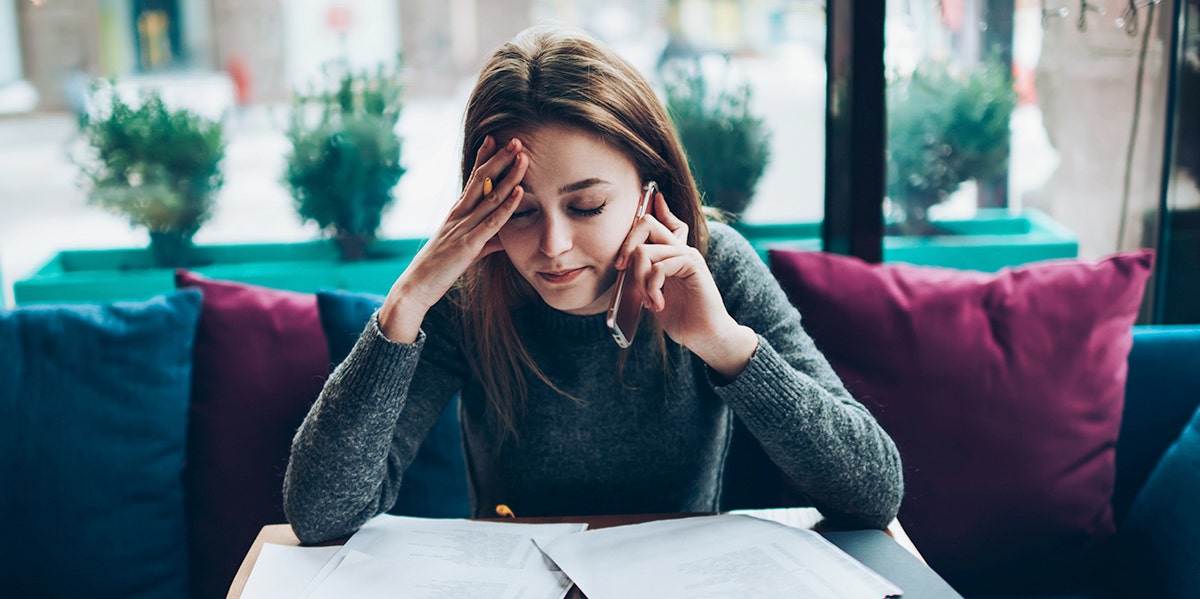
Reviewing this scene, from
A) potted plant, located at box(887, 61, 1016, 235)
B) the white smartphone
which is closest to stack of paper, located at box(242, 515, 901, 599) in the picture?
the white smartphone

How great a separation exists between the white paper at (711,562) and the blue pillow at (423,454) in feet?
1.85

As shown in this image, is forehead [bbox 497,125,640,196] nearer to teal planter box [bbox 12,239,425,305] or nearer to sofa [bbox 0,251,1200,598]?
sofa [bbox 0,251,1200,598]

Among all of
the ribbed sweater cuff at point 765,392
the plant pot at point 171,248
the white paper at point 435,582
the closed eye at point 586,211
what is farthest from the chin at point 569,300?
the plant pot at point 171,248

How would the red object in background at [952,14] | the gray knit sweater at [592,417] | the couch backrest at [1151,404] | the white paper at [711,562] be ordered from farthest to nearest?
1. the red object in background at [952,14]
2. the couch backrest at [1151,404]
3. the gray knit sweater at [592,417]
4. the white paper at [711,562]

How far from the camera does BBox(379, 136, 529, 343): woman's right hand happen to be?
3.93 ft

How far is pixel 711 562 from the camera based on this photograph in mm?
1042

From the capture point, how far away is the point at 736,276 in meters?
1.36

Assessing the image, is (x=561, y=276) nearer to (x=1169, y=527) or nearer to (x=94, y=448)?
(x=94, y=448)

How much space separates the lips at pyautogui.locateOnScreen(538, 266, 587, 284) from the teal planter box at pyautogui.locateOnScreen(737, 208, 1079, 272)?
3.18 ft

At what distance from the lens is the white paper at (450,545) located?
3.48 feet

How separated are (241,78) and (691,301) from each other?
1.40 m

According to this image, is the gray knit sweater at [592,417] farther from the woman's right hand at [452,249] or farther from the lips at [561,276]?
the lips at [561,276]

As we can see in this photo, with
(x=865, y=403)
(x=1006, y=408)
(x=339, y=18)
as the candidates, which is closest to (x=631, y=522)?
(x=865, y=403)

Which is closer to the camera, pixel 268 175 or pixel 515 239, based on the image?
pixel 515 239
